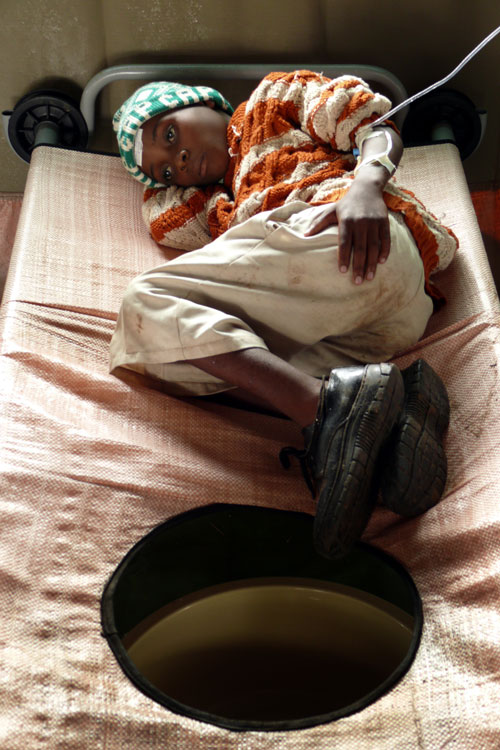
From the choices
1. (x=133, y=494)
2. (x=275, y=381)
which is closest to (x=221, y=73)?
(x=275, y=381)

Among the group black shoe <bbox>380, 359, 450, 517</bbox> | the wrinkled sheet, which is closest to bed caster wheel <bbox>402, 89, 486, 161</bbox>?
the wrinkled sheet

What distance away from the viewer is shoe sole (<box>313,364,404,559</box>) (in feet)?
3.52

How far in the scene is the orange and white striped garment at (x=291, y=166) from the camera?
1.48m

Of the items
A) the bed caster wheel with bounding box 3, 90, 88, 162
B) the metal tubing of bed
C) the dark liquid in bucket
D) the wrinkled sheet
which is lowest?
the dark liquid in bucket

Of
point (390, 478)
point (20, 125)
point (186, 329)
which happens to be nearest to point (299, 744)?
point (390, 478)

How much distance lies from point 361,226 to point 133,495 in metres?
0.52

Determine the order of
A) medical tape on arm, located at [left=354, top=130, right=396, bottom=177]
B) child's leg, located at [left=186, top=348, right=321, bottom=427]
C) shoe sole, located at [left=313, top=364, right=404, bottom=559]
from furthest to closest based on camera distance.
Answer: medical tape on arm, located at [left=354, top=130, right=396, bottom=177]
child's leg, located at [left=186, top=348, right=321, bottom=427]
shoe sole, located at [left=313, top=364, right=404, bottom=559]

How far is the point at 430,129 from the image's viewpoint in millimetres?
2035

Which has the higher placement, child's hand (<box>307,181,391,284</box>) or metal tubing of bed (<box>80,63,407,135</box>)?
metal tubing of bed (<box>80,63,407,135</box>)

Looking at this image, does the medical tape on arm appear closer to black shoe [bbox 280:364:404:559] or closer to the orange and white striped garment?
the orange and white striped garment

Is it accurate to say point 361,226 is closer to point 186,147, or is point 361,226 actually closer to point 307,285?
point 307,285

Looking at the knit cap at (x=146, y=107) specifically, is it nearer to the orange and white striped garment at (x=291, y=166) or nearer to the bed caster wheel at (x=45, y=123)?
the orange and white striped garment at (x=291, y=166)

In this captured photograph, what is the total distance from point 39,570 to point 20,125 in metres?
1.36

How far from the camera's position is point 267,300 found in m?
1.30
